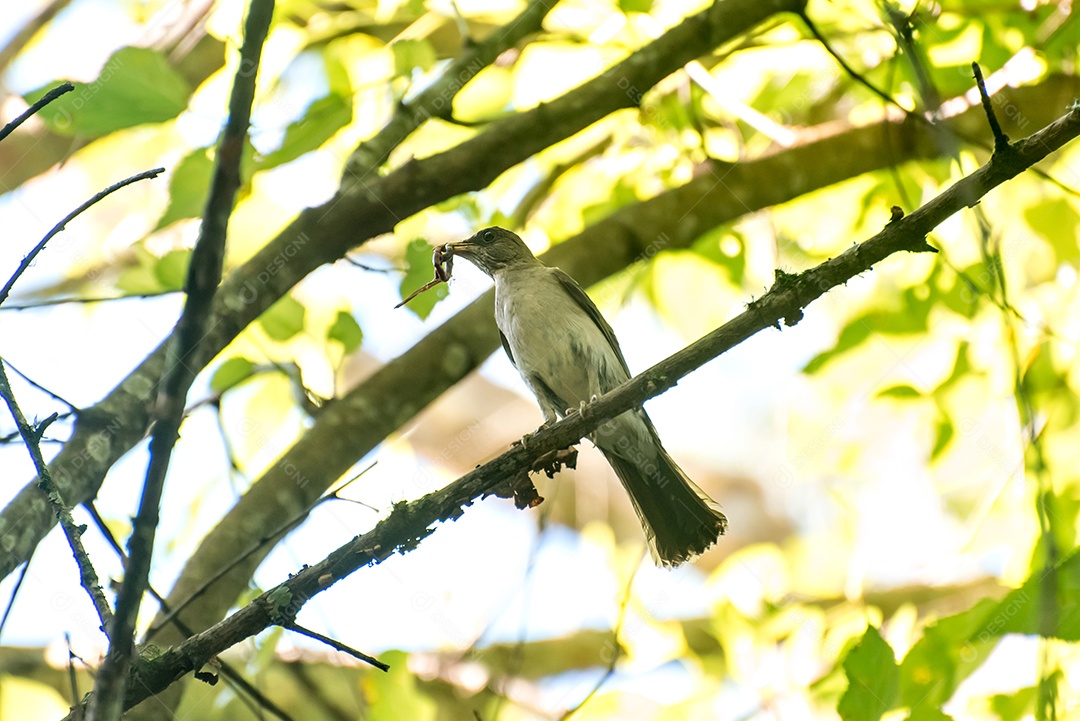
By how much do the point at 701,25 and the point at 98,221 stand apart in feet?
17.0

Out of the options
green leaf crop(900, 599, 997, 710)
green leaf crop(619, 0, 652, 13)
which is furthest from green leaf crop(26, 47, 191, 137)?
green leaf crop(900, 599, 997, 710)

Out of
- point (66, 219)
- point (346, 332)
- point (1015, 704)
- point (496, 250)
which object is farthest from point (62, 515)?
point (496, 250)

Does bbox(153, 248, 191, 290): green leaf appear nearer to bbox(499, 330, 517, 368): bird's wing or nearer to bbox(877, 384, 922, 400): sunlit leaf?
bbox(499, 330, 517, 368): bird's wing

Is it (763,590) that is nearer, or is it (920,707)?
(920,707)

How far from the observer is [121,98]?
325 centimetres

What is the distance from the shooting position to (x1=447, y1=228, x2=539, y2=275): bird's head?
5758 millimetres

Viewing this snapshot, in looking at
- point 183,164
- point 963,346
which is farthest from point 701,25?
point 183,164

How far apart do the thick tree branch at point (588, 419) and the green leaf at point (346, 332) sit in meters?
1.10

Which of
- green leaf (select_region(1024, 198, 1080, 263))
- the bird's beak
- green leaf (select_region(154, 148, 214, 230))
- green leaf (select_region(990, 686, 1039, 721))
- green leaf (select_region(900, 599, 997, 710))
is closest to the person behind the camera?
green leaf (select_region(900, 599, 997, 710))

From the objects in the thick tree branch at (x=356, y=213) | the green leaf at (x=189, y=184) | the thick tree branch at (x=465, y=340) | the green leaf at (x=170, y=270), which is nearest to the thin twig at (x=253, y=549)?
the thick tree branch at (x=356, y=213)

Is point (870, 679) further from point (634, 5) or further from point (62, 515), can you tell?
point (634, 5)

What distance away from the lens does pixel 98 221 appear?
23.8ft

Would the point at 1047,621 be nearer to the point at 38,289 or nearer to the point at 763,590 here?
the point at 763,590

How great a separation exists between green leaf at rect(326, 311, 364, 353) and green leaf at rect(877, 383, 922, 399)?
2328 millimetres
